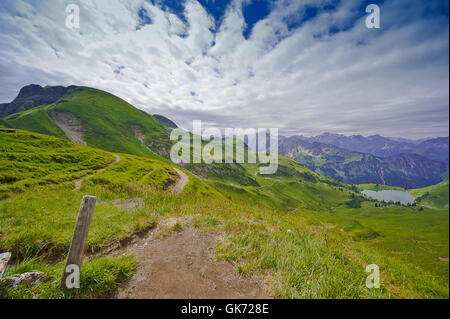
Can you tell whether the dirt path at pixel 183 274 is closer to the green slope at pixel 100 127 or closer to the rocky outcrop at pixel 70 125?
the green slope at pixel 100 127

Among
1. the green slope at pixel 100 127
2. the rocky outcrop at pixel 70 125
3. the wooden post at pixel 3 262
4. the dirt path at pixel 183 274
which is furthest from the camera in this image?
the green slope at pixel 100 127

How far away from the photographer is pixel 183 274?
6047 mm

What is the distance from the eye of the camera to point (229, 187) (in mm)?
143250

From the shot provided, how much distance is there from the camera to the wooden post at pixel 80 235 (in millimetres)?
5223

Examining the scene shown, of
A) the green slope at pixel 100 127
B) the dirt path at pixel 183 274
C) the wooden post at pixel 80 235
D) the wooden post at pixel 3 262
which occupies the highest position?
the green slope at pixel 100 127

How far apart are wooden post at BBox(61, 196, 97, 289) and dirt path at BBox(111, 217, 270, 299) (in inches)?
61.3

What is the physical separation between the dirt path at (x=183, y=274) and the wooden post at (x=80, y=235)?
1.56 meters

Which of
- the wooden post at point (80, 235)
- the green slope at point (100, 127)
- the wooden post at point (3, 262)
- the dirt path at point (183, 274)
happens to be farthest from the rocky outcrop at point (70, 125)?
the wooden post at point (80, 235)

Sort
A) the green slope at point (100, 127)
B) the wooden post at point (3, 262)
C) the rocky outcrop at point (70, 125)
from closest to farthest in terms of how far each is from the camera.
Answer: the wooden post at point (3, 262), the rocky outcrop at point (70, 125), the green slope at point (100, 127)

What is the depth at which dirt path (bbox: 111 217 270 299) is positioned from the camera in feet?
17.7

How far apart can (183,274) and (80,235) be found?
3.47m
